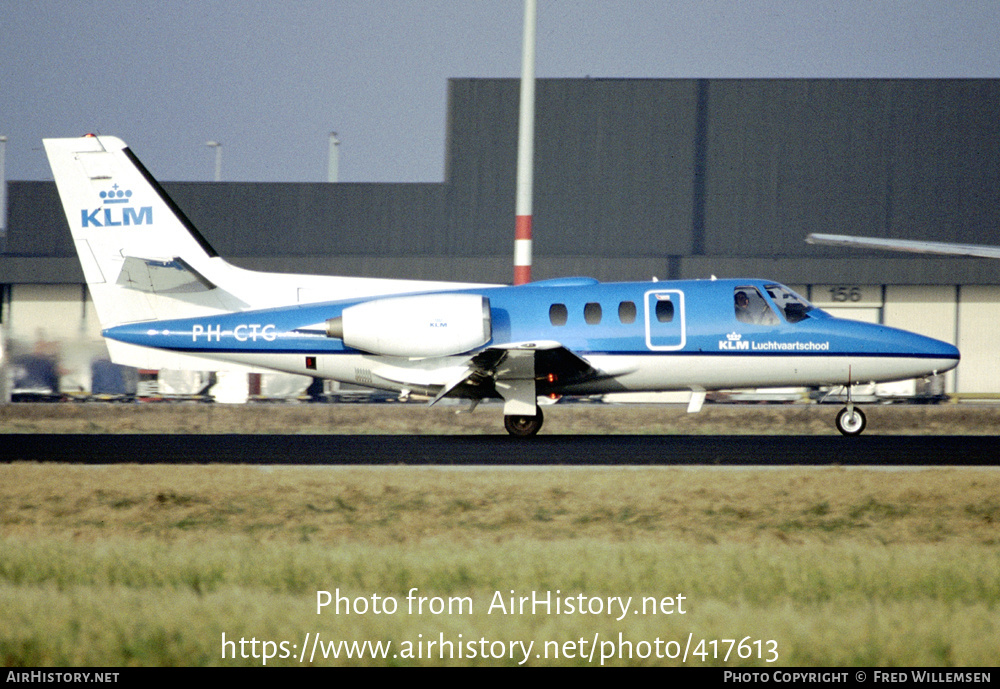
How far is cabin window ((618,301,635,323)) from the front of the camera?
1864cm

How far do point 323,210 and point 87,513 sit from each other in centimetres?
2967

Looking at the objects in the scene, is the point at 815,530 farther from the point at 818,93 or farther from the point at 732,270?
the point at 818,93

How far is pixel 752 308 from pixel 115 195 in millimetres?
11583

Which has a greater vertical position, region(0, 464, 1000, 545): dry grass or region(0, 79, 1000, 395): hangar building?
region(0, 79, 1000, 395): hangar building

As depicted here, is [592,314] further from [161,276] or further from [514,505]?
[514,505]

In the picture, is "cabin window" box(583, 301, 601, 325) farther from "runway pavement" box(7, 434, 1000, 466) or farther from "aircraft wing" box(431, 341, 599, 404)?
"runway pavement" box(7, 434, 1000, 466)

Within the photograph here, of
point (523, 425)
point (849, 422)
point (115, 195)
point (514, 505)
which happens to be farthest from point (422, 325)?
point (849, 422)

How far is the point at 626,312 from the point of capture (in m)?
18.7

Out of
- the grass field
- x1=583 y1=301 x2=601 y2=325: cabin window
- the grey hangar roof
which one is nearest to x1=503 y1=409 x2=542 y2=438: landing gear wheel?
x1=583 y1=301 x2=601 y2=325: cabin window

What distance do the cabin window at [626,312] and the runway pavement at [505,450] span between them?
2122 millimetres

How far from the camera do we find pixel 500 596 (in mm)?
7359

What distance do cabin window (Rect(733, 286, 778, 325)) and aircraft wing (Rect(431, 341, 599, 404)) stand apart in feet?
9.09

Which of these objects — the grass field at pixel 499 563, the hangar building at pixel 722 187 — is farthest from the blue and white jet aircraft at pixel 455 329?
the hangar building at pixel 722 187

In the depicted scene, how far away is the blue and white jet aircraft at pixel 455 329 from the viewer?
18469 mm
